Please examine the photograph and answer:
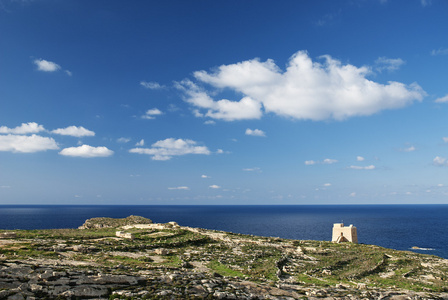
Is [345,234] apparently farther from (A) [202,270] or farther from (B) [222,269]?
(A) [202,270]

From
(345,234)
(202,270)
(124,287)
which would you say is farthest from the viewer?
(345,234)

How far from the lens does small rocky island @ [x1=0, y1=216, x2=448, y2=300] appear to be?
16.5 metres

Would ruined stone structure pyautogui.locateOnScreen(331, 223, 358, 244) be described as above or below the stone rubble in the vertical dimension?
below

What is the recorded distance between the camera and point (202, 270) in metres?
28.0

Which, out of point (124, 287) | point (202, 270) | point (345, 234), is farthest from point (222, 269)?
point (345, 234)

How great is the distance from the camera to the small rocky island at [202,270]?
A: 54.1 ft

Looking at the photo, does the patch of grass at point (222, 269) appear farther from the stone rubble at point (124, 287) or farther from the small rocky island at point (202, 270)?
the stone rubble at point (124, 287)

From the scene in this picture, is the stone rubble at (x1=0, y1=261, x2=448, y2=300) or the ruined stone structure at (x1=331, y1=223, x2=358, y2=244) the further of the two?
the ruined stone structure at (x1=331, y1=223, x2=358, y2=244)

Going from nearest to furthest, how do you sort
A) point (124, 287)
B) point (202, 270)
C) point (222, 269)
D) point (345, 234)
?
point (124, 287) → point (202, 270) → point (222, 269) → point (345, 234)

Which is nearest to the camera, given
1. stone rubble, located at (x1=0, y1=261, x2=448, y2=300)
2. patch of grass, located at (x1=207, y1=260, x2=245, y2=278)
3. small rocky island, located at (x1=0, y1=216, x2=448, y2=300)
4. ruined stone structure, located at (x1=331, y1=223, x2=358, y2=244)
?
stone rubble, located at (x1=0, y1=261, x2=448, y2=300)

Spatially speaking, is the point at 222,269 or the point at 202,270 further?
the point at 222,269

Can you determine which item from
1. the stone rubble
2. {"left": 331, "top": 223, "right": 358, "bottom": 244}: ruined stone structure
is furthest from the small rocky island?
{"left": 331, "top": 223, "right": 358, "bottom": 244}: ruined stone structure

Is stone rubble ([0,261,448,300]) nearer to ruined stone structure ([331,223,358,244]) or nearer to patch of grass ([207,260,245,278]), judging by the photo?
patch of grass ([207,260,245,278])

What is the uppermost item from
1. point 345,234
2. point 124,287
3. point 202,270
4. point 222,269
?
point 124,287
